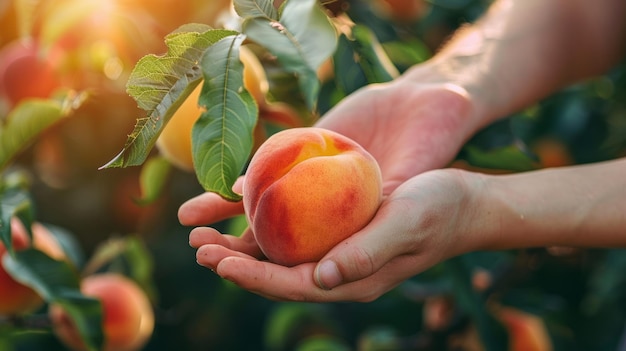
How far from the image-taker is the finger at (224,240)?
700 millimetres

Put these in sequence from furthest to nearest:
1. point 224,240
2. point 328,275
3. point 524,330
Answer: point 524,330, point 224,240, point 328,275

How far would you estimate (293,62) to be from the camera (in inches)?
25.5

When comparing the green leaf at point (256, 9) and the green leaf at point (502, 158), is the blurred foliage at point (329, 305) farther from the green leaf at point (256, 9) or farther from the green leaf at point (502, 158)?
the green leaf at point (256, 9)

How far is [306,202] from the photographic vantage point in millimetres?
690

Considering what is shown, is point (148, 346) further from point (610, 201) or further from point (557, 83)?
point (610, 201)

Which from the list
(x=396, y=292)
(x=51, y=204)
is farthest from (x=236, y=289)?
(x=51, y=204)

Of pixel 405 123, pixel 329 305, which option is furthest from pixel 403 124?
pixel 329 305

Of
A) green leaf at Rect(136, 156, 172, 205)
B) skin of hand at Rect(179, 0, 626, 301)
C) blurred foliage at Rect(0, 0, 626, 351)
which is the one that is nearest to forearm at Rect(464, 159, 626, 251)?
skin of hand at Rect(179, 0, 626, 301)

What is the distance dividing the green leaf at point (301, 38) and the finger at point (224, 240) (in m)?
0.15

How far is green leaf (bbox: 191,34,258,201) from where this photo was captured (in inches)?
25.4

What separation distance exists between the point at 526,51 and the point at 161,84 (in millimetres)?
629

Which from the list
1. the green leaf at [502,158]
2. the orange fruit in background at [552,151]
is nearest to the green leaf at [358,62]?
the green leaf at [502,158]

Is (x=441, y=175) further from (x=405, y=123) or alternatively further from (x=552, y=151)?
(x=552, y=151)

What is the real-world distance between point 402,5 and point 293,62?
724 mm
